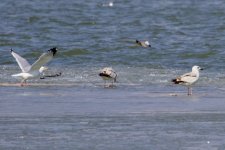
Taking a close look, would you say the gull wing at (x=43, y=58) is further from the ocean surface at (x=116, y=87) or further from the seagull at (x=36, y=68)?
the ocean surface at (x=116, y=87)

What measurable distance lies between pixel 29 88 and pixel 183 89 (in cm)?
245

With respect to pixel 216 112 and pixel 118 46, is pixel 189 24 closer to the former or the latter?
pixel 118 46

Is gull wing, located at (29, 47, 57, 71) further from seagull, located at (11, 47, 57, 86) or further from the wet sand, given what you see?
the wet sand

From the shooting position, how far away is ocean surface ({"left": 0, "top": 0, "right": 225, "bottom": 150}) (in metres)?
9.97

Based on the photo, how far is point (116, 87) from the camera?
15.7 meters

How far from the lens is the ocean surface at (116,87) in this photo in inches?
392

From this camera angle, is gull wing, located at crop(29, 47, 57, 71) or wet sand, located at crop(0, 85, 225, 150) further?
gull wing, located at crop(29, 47, 57, 71)

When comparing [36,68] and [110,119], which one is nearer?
[110,119]

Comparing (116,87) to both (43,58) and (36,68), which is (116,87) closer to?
(43,58)

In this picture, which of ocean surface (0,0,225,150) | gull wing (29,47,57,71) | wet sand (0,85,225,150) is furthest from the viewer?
gull wing (29,47,57,71)

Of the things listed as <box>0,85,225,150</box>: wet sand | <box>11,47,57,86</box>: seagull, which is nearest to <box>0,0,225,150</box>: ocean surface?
<box>0,85,225,150</box>: wet sand

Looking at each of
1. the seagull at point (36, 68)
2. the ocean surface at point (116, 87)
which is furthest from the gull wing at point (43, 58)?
the ocean surface at point (116, 87)

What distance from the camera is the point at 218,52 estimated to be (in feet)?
76.0

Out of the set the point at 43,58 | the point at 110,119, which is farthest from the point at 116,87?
the point at 110,119
